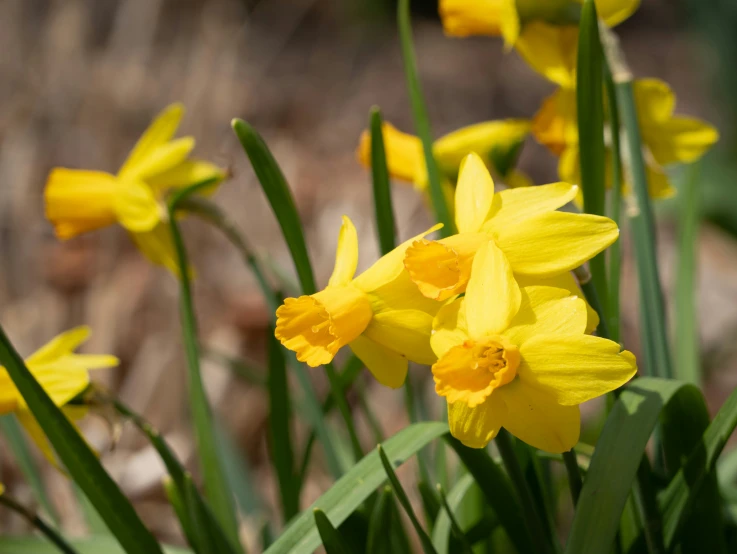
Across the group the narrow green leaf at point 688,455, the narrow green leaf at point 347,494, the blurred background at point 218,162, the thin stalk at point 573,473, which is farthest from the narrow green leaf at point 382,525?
the blurred background at point 218,162

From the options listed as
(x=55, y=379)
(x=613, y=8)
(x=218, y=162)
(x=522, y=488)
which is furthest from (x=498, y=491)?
(x=218, y=162)

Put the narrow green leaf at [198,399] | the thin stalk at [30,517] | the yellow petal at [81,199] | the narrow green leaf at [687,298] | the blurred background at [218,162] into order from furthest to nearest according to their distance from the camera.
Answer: the blurred background at [218,162] < the narrow green leaf at [687,298] < the yellow petal at [81,199] < the narrow green leaf at [198,399] < the thin stalk at [30,517]

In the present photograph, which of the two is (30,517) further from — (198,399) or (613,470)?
(613,470)

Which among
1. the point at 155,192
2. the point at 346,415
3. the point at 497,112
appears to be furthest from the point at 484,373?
the point at 497,112

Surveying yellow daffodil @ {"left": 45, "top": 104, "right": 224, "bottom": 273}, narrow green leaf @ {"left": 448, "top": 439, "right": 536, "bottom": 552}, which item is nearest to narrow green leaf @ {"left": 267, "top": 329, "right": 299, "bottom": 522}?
yellow daffodil @ {"left": 45, "top": 104, "right": 224, "bottom": 273}

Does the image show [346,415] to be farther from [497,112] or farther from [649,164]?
[497,112]

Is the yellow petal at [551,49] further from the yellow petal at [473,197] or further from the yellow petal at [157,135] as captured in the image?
the yellow petal at [157,135]
